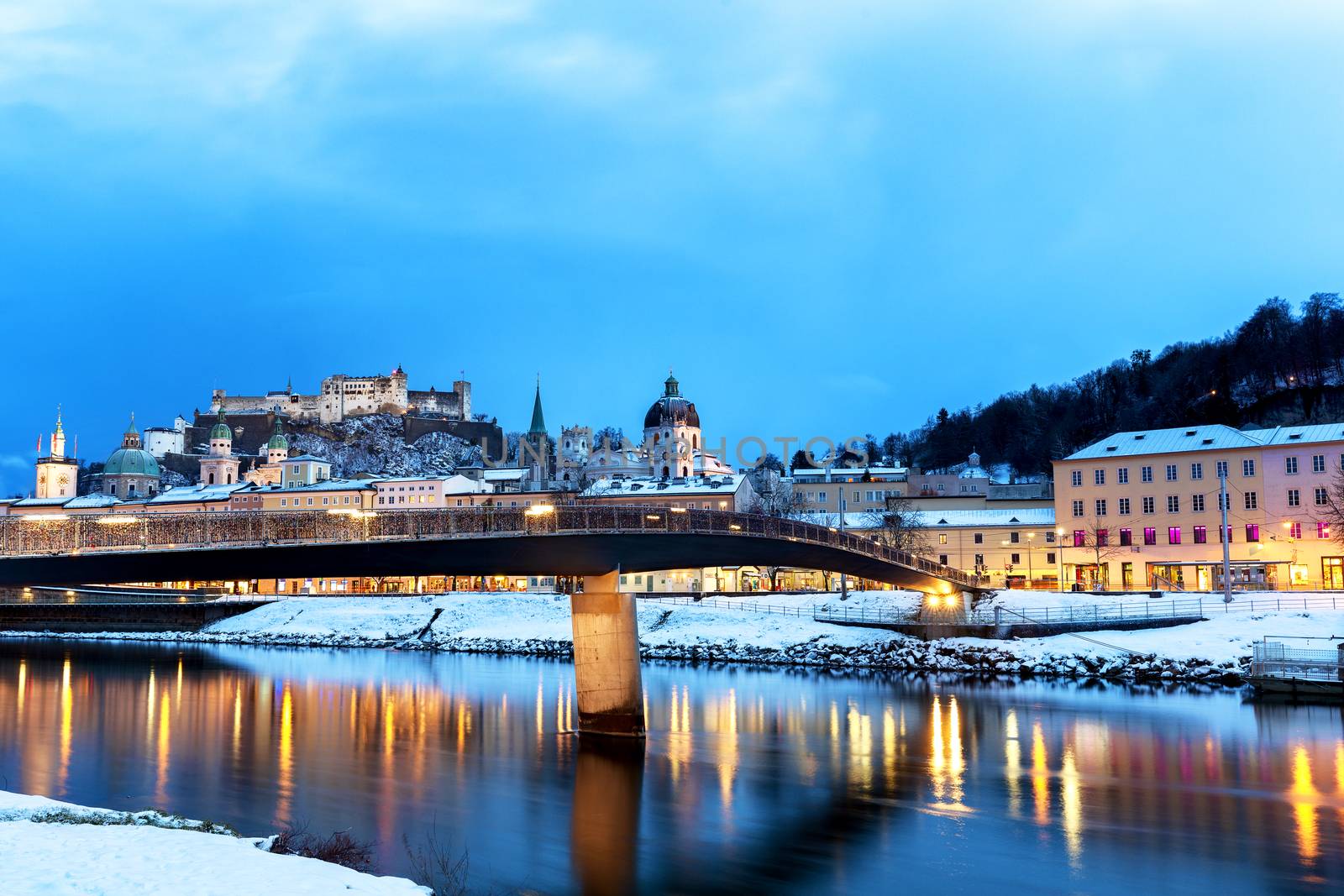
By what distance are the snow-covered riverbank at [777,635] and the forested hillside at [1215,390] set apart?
232 feet

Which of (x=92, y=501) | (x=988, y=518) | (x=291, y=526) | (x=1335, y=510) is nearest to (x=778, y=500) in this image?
(x=988, y=518)

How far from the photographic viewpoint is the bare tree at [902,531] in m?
103

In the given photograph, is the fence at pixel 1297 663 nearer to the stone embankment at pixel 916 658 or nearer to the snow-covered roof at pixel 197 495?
the stone embankment at pixel 916 658

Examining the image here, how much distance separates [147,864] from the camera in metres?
17.2

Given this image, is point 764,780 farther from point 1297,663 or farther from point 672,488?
point 672,488

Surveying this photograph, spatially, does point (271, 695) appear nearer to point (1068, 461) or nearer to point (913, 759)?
point (913, 759)

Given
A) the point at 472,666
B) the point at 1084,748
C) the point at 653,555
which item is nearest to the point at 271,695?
the point at 472,666

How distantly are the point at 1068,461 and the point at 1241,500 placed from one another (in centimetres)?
1349

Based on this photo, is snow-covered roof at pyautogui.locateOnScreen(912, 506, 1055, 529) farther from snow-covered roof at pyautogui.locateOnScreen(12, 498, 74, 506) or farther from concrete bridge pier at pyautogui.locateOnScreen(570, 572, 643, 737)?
snow-covered roof at pyautogui.locateOnScreen(12, 498, 74, 506)

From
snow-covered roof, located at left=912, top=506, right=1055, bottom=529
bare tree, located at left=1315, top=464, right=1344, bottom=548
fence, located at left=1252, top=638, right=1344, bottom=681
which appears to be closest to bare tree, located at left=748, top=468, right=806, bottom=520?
snow-covered roof, located at left=912, top=506, right=1055, bottom=529

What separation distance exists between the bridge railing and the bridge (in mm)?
39

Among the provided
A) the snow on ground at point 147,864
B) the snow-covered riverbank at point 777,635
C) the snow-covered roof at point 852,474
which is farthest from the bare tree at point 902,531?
the snow on ground at point 147,864

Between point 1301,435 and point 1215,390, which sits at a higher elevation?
point 1215,390

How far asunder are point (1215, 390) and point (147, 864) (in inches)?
5621
